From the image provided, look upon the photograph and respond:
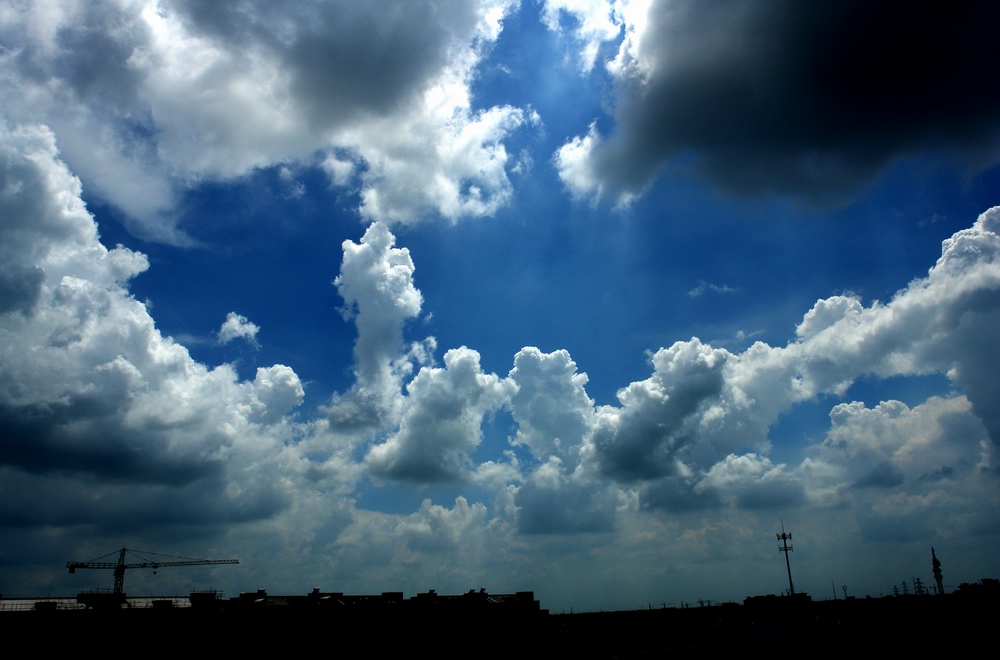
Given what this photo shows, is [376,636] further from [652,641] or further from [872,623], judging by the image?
[872,623]

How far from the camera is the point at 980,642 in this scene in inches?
3871

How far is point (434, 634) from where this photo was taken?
4023 inches

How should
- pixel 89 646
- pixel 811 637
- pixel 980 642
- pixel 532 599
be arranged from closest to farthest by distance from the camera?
pixel 89 646 < pixel 980 642 < pixel 811 637 < pixel 532 599

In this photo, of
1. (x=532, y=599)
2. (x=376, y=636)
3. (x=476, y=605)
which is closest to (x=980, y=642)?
(x=532, y=599)

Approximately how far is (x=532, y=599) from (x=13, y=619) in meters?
83.8

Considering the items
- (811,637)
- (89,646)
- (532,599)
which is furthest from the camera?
(532,599)

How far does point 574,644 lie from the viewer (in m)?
112

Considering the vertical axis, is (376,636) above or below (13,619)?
below

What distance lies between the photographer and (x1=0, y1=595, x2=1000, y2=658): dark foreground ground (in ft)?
288

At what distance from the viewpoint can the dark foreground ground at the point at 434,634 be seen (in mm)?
87688

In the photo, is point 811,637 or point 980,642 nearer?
point 980,642

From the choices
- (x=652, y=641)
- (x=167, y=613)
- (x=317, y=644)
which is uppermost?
(x=167, y=613)

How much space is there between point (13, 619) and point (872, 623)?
15192cm

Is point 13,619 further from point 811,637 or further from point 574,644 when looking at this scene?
point 811,637
